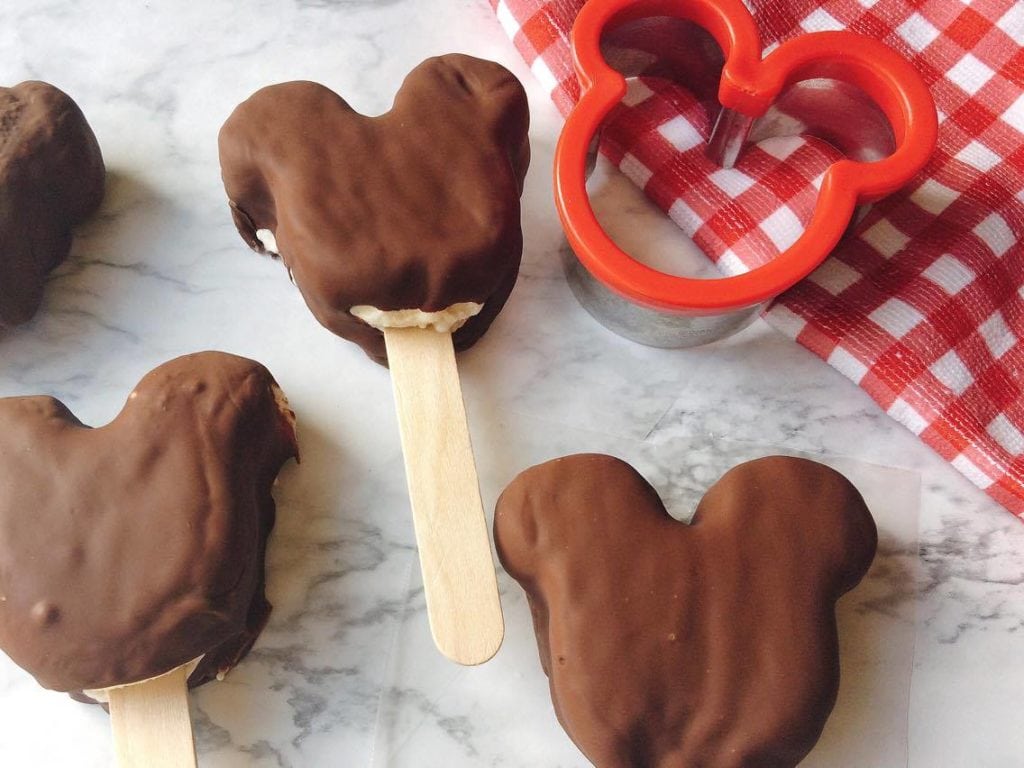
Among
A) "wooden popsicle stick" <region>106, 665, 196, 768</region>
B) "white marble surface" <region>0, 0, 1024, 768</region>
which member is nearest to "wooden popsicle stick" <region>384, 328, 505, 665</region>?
"white marble surface" <region>0, 0, 1024, 768</region>

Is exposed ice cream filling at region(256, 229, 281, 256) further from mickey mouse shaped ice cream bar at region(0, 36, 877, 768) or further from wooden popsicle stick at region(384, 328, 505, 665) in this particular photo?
wooden popsicle stick at region(384, 328, 505, 665)

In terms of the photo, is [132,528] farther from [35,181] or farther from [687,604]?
[687,604]

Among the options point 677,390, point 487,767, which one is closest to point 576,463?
point 677,390

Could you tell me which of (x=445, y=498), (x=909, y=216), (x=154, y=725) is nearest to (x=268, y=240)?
(x=445, y=498)

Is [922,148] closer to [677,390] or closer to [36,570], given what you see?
[677,390]

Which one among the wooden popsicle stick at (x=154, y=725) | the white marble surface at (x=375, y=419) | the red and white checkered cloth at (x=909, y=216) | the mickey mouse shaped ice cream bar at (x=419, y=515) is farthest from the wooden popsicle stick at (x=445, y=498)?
the red and white checkered cloth at (x=909, y=216)
